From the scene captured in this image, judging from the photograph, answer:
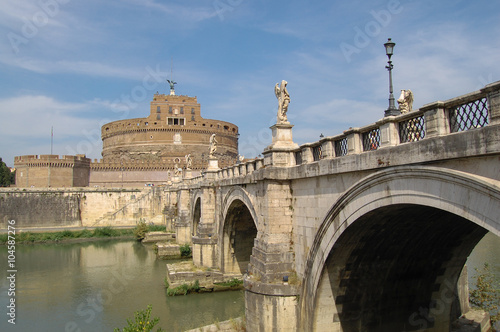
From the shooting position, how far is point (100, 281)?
2345 centimetres

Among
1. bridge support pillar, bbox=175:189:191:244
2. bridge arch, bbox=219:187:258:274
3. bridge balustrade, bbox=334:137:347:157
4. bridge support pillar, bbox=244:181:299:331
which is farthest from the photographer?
bridge support pillar, bbox=175:189:191:244

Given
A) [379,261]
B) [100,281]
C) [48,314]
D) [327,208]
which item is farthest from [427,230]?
[100,281]

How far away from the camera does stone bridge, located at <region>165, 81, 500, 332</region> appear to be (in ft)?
17.6

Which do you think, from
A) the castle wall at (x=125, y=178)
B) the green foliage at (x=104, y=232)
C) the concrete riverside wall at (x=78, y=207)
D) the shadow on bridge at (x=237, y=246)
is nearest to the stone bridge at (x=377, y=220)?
the shadow on bridge at (x=237, y=246)

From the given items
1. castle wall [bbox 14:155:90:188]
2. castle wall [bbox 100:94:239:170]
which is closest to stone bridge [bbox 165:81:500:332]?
castle wall [bbox 14:155:90:188]

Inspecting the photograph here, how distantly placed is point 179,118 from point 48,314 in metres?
58.0

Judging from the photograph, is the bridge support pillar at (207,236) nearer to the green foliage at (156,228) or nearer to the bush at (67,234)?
the green foliage at (156,228)

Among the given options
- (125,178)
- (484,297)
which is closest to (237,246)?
(484,297)

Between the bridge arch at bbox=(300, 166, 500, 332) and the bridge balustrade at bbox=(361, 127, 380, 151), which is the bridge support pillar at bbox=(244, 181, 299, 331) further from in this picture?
the bridge balustrade at bbox=(361, 127, 380, 151)

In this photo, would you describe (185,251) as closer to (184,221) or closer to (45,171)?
(184,221)

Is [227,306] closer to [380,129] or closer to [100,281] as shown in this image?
[100,281]

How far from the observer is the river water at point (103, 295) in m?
16.4

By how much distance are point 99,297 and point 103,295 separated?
38 cm

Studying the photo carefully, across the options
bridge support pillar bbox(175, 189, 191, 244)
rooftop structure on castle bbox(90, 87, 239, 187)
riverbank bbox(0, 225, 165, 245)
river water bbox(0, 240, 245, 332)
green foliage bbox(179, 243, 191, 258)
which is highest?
rooftop structure on castle bbox(90, 87, 239, 187)
